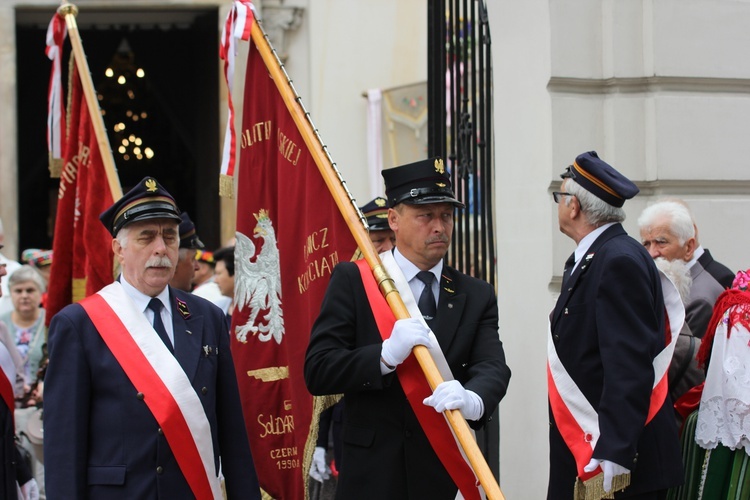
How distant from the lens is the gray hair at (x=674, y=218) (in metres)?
5.57

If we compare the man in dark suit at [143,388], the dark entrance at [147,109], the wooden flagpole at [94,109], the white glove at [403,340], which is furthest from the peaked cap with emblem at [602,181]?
the dark entrance at [147,109]

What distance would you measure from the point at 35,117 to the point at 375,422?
47.4 feet

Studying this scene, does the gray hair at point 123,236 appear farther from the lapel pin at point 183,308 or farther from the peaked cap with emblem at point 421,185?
the peaked cap with emblem at point 421,185

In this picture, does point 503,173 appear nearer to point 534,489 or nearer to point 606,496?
point 534,489

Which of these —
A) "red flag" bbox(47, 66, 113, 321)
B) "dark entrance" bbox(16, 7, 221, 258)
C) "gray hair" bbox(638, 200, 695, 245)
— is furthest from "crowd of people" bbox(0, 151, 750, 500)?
"dark entrance" bbox(16, 7, 221, 258)

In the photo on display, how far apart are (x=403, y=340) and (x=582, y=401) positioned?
0.85 m

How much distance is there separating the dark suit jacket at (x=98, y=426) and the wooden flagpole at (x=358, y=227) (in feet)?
2.40

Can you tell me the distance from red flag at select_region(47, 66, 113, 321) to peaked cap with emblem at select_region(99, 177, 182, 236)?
2.11 meters

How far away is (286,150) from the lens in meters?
5.54

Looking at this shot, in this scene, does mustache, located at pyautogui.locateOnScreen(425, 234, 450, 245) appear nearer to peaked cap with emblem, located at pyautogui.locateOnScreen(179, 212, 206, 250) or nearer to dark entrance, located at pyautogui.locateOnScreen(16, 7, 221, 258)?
peaked cap with emblem, located at pyautogui.locateOnScreen(179, 212, 206, 250)

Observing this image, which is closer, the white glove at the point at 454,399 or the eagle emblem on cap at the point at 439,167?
the white glove at the point at 454,399

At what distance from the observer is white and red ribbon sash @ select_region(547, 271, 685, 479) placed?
4465mm

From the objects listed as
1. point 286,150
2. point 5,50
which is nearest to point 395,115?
point 5,50

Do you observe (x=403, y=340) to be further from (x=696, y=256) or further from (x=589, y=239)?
(x=696, y=256)
